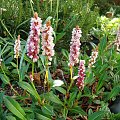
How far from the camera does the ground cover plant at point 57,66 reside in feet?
7.30

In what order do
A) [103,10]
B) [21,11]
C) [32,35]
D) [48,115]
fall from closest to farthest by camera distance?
[32,35] → [48,115] → [21,11] → [103,10]

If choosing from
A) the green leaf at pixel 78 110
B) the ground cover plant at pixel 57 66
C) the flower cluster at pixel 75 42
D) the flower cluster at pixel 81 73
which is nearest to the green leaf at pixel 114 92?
the ground cover plant at pixel 57 66

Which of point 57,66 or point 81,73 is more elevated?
point 81,73

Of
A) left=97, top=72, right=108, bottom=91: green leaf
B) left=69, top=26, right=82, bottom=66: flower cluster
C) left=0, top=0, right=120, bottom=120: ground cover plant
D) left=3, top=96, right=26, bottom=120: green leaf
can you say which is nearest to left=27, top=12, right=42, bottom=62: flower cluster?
left=0, top=0, right=120, bottom=120: ground cover plant

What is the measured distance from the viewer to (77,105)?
Answer: 263 centimetres

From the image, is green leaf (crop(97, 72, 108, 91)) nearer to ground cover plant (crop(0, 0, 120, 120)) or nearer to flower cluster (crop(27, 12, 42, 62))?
ground cover plant (crop(0, 0, 120, 120))

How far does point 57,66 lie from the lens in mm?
3156

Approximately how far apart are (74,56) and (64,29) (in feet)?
3.91

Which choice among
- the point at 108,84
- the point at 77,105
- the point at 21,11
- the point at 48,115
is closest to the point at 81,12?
the point at 21,11

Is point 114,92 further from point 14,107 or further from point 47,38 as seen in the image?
point 47,38

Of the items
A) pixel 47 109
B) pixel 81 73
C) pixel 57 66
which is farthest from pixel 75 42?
pixel 57 66

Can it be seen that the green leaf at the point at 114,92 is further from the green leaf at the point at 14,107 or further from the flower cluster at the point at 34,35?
the flower cluster at the point at 34,35

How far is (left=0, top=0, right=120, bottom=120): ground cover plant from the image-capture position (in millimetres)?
2227

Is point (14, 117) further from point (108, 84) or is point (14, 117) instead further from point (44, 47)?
point (108, 84)
